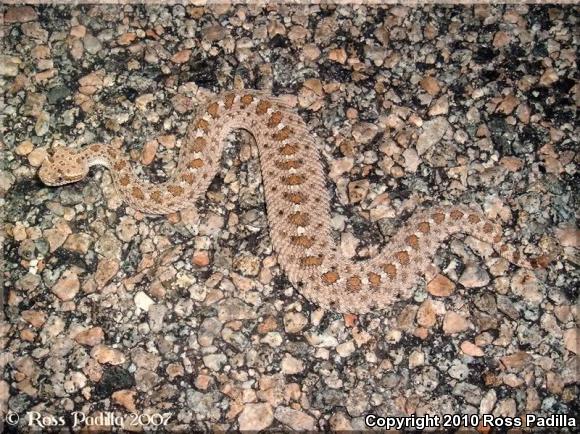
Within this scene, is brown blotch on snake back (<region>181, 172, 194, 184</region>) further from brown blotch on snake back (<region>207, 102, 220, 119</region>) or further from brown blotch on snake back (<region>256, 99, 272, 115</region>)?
brown blotch on snake back (<region>256, 99, 272, 115</region>)

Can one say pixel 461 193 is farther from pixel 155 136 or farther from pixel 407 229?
pixel 155 136

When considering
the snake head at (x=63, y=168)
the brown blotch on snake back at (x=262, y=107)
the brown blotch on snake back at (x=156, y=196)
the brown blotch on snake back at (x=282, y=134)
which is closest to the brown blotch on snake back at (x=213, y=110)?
the brown blotch on snake back at (x=262, y=107)

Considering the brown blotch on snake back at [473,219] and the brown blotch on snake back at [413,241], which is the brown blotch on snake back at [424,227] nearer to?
the brown blotch on snake back at [413,241]

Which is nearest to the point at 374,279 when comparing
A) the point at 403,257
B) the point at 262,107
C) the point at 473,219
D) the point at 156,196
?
the point at 403,257

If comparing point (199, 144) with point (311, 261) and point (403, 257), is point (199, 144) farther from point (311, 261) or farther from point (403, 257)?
point (403, 257)

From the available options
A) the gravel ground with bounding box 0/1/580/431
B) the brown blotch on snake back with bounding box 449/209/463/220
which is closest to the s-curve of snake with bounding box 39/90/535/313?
the brown blotch on snake back with bounding box 449/209/463/220
